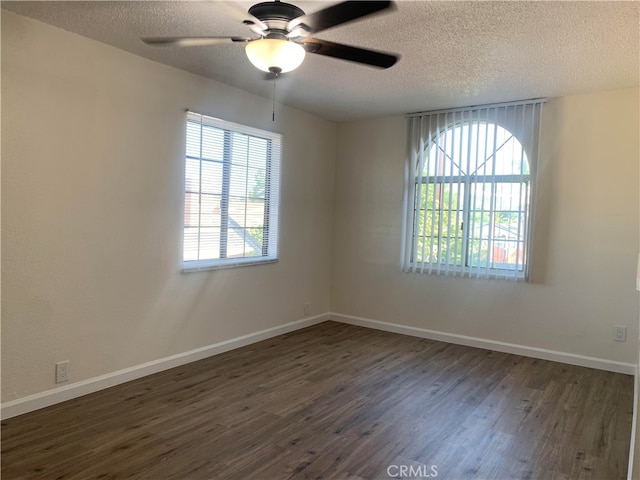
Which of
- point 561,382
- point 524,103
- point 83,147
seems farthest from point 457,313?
point 83,147

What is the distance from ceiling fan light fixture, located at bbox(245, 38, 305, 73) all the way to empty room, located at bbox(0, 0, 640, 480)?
0.01 meters

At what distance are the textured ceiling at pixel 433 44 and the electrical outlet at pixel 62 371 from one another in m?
2.22

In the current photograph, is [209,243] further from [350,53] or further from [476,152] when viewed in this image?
[476,152]

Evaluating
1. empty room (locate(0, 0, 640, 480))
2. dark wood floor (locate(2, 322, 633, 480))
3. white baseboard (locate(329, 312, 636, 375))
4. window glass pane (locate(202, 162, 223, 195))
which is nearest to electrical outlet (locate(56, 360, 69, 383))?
empty room (locate(0, 0, 640, 480))

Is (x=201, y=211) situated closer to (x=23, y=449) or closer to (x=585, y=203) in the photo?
(x=23, y=449)

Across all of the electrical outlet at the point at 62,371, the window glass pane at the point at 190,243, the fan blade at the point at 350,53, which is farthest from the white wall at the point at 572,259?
the electrical outlet at the point at 62,371

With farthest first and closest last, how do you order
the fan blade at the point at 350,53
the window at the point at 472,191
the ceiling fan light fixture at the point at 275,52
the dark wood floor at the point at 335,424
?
the window at the point at 472,191 → the dark wood floor at the point at 335,424 → the fan blade at the point at 350,53 → the ceiling fan light fixture at the point at 275,52

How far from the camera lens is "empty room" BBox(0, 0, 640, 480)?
2512mm

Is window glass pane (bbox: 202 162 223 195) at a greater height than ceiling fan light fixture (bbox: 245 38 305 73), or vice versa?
ceiling fan light fixture (bbox: 245 38 305 73)

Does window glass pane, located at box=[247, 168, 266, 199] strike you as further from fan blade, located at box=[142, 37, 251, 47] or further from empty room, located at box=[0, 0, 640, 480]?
fan blade, located at box=[142, 37, 251, 47]

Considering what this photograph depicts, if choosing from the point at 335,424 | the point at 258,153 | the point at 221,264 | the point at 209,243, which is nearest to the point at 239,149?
the point at 258,153

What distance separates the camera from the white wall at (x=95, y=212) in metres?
2.78

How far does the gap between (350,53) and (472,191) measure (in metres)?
2.71

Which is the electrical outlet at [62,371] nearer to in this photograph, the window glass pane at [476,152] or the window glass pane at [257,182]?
the window glass pane at [257,182]
